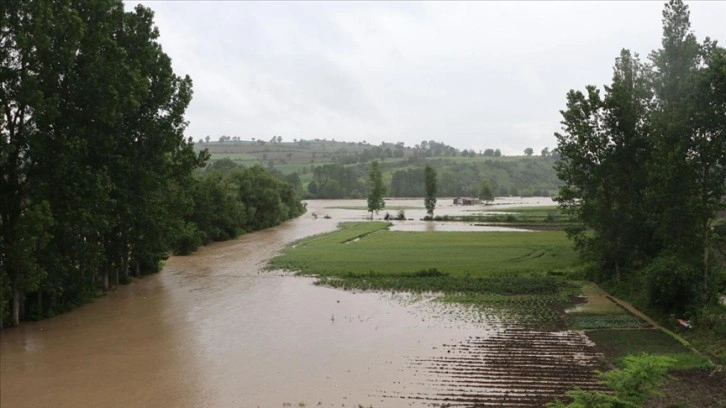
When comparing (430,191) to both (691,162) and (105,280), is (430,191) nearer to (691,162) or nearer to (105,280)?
(105,280)

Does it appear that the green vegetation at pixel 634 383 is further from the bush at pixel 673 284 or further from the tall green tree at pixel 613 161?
the tall green tree at pixel 613 161

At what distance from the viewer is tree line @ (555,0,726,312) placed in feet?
78.7

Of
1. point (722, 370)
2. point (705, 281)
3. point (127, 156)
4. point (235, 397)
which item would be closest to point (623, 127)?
point (705, 281)

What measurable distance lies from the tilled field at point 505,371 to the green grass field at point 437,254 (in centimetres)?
1704

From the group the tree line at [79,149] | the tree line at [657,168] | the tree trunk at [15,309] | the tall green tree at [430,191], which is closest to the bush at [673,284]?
the tree line at [657,168]

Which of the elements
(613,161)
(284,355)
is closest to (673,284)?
(613,161)

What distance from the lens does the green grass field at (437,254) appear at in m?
41.2

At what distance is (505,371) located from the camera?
1833 centimetres

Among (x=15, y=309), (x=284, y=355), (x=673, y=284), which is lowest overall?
(x=284, y=355)

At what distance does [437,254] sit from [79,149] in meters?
31.4

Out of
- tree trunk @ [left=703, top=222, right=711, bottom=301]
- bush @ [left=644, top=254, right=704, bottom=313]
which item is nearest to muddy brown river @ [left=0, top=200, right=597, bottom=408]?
bush @ [left=644, top=254, right=704, bottom=313]

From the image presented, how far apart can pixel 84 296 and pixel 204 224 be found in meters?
35.4

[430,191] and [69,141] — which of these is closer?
[69,141]

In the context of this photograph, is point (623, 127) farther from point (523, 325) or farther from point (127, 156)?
point (127, 156)
